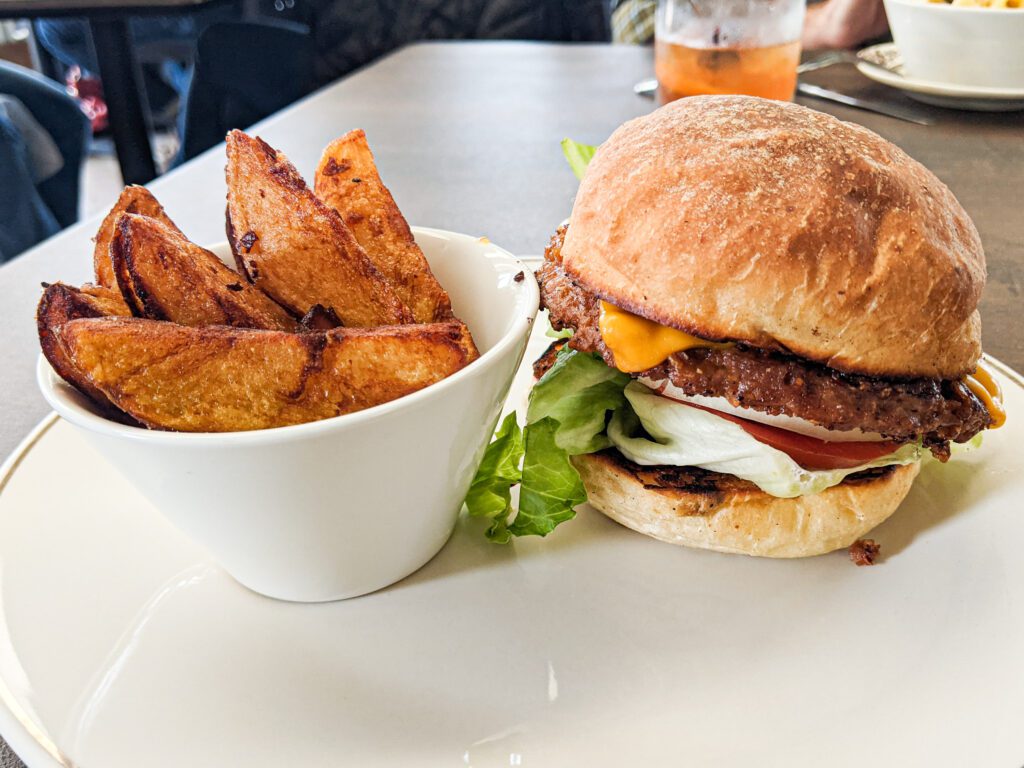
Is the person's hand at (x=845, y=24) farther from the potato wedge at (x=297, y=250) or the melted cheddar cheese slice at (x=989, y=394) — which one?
the potato wedge at (x=297, y=250)

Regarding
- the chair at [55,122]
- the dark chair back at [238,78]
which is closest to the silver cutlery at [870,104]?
the dark chair back at [238,78]

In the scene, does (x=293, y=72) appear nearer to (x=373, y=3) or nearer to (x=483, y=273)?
(x=373, y=3)

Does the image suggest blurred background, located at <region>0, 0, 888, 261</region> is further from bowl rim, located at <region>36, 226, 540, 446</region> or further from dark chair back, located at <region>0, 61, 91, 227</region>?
bowl rim, located at <region>36, 226, 540, 446</region>

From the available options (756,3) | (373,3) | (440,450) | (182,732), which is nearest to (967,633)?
(440,450)

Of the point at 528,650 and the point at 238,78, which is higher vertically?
the point at 528,650

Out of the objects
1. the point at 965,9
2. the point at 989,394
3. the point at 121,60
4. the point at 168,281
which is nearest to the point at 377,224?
the point at 168,281

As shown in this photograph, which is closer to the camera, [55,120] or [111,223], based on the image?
[111,223]

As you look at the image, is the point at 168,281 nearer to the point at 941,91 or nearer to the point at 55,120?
the point at 941,91
